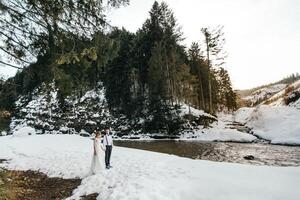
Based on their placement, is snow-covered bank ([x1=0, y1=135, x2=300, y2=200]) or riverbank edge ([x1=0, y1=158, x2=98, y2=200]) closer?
snow-covered bank ([x1=0, y1=135, x2=300, y2=200])

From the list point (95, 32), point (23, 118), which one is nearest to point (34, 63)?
point (95, 32)

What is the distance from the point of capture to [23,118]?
202ft

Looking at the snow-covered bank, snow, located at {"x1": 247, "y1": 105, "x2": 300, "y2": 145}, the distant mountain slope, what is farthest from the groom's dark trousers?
the distant mountain slope

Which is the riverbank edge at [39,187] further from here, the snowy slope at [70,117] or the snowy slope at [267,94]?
the snowy slope at [267,94]

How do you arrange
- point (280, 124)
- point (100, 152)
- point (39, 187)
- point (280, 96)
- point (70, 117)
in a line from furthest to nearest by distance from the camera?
point (280, 96)
point (70, 117)
point (280, 124)
point (100, 152)
point (39, 187)

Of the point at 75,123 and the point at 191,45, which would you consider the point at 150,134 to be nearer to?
the point at 75,123

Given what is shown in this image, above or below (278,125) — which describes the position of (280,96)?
above

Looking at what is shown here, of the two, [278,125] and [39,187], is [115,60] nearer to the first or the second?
[278,125]

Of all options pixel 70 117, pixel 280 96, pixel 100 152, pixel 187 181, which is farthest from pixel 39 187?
pixel 280 96

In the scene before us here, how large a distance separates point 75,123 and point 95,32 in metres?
44.5

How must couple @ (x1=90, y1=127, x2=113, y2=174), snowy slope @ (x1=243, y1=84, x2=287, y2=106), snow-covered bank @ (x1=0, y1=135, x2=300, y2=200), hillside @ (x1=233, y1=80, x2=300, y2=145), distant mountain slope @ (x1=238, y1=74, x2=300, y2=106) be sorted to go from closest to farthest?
snow-covered bank @ (x1=0, y1=135, x2=300, y2=200) → couple @ (x1=90, y1=127, x2=113, y2=174) → hillside @ (x1=233, y1=80, x2=300, y2=145) → distant mountain slope @ (x1=238, y1=74, x2=300, y2=106) → snowy slope @ (x1=243, y1=84, x2=287, y2=106)

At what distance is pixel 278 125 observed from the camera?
3397 cm

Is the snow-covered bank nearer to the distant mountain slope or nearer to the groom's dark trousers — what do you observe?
the groom's dark trousers

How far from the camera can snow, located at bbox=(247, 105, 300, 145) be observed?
2962cm
